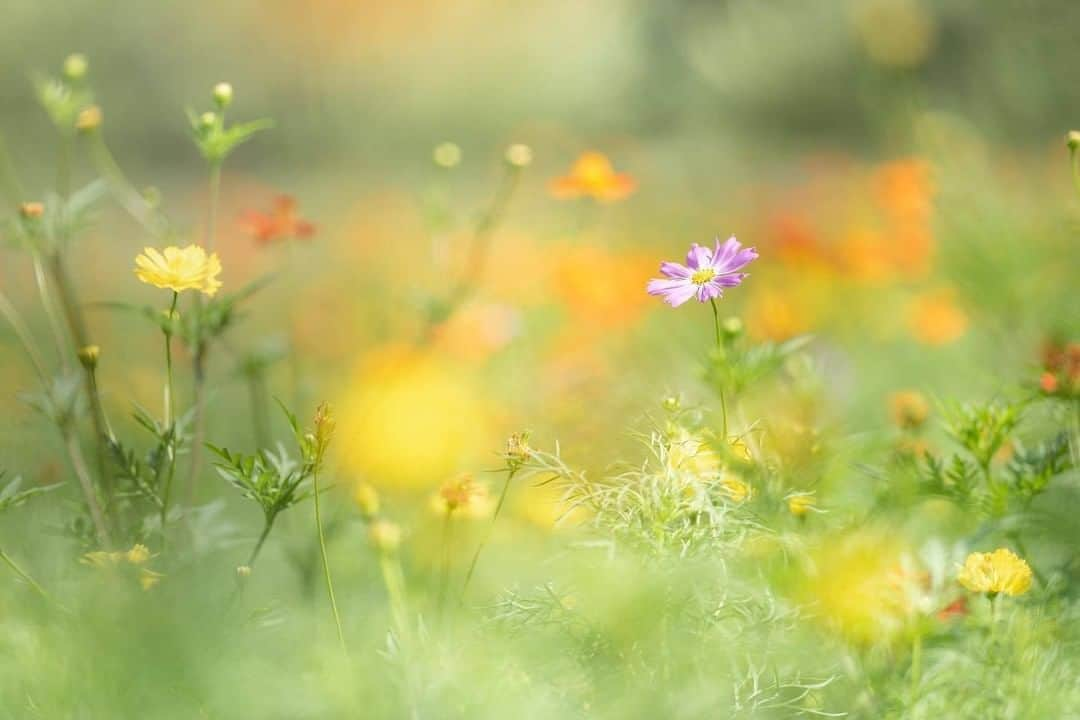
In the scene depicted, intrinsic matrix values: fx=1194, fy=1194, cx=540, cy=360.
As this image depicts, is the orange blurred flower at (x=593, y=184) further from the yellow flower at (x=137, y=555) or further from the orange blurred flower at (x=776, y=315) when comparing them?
the yellow flower at (x=137, y=555)

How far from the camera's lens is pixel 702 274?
2.36ft

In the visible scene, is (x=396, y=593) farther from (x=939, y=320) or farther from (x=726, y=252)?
(x=939, y=320)

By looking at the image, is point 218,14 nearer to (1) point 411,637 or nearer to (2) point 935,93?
(2) point 935,93

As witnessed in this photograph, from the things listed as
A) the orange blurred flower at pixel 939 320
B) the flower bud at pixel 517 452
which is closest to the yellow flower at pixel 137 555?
the flower bud at pixel 517 452

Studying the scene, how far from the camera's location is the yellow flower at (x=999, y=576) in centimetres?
71

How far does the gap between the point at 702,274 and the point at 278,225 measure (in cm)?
48

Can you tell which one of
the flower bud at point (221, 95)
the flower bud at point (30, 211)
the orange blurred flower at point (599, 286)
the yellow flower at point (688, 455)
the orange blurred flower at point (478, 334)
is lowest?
the orange blurred flower at point (478, 334)

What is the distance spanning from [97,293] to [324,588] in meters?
1.06

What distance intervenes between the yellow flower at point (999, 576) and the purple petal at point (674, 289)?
232mm

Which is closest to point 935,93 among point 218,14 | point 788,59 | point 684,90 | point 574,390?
point 788,59

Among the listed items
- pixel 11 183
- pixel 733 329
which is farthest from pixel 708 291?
pixel 11 183

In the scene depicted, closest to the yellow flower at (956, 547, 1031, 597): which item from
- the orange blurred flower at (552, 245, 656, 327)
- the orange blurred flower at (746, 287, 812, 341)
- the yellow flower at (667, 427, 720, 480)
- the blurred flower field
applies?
the blurred flower field

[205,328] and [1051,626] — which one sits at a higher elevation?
Answer: [205,328]

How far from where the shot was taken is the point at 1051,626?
78 centimetres
